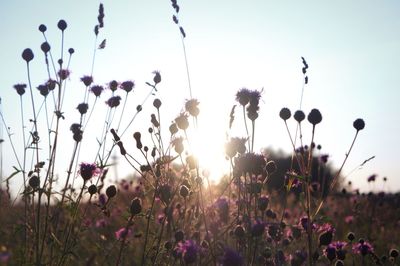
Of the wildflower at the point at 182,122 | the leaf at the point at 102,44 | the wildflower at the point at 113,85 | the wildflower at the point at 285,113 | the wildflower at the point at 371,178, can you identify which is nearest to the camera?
the wildflower at the point at 182,122

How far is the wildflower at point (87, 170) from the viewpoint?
3371mm

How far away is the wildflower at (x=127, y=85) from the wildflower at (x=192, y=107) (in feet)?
3.22

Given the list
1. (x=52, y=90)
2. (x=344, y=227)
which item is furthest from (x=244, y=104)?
(x=344, y=227)

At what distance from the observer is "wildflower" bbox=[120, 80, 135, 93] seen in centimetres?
438

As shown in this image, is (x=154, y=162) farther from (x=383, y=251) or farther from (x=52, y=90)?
(x=383, y=251)

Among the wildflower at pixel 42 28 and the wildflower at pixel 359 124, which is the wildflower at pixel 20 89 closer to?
the wildflower at pixel 42 28

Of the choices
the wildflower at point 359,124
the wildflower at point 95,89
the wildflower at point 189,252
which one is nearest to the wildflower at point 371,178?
the wildflower at point 359,124

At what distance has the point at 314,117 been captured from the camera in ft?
11.0

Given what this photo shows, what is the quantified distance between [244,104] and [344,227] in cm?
582

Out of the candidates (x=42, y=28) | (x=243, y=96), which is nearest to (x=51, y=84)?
(x=42, y=28)

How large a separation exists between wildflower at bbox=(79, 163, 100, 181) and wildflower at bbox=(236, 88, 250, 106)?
1.23 metres

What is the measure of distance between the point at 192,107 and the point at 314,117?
0.94 meters

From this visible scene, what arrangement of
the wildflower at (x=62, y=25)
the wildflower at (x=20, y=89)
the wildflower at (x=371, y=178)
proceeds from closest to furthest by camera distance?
the wildflower at (x=62, y=25) → the wildflower at (x=20, y=89) → the wildflower at (x=371, y=178)

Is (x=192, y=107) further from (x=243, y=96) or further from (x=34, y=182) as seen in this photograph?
(x=34, y=182)
